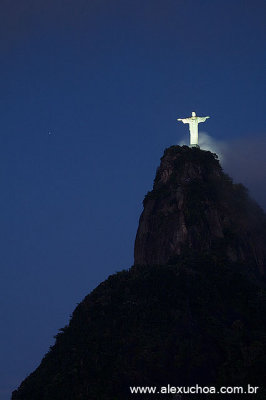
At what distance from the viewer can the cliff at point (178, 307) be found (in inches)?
2837

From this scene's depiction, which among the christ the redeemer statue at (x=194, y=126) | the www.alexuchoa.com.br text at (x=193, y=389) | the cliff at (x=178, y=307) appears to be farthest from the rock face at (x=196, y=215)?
the www.alexuchoa.com.br text at (x=193, y=389)

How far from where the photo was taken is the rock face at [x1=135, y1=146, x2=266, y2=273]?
94.6 m

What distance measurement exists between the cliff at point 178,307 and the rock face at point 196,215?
13 centimetres

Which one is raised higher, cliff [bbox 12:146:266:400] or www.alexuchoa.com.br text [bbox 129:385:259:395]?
cliff [bbox 12:146:266:400]

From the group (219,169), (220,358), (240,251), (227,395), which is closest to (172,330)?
(220,358)

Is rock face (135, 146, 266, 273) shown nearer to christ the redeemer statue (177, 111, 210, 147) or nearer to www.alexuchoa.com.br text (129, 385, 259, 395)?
christ the redeemer statue (177, 111, 210, 147)

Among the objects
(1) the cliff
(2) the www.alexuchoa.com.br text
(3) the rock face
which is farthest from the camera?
(3) the rock face

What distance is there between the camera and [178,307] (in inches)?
3115

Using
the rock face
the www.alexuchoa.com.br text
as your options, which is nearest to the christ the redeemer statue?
the rock face

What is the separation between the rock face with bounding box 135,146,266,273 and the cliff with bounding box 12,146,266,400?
0.13 meters

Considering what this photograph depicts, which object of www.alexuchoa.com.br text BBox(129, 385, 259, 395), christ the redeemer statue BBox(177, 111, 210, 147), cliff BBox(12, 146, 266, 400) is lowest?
www.alexuchoa.com.br text BBox(129, 385, 259, 395)

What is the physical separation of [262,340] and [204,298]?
25.7 feet

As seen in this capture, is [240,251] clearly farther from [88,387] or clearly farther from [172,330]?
[88,387]

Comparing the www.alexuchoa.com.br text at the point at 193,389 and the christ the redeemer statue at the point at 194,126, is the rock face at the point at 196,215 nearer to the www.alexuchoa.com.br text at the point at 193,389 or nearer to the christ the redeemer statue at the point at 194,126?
the christ the redeemer statue at the point at 194,126
